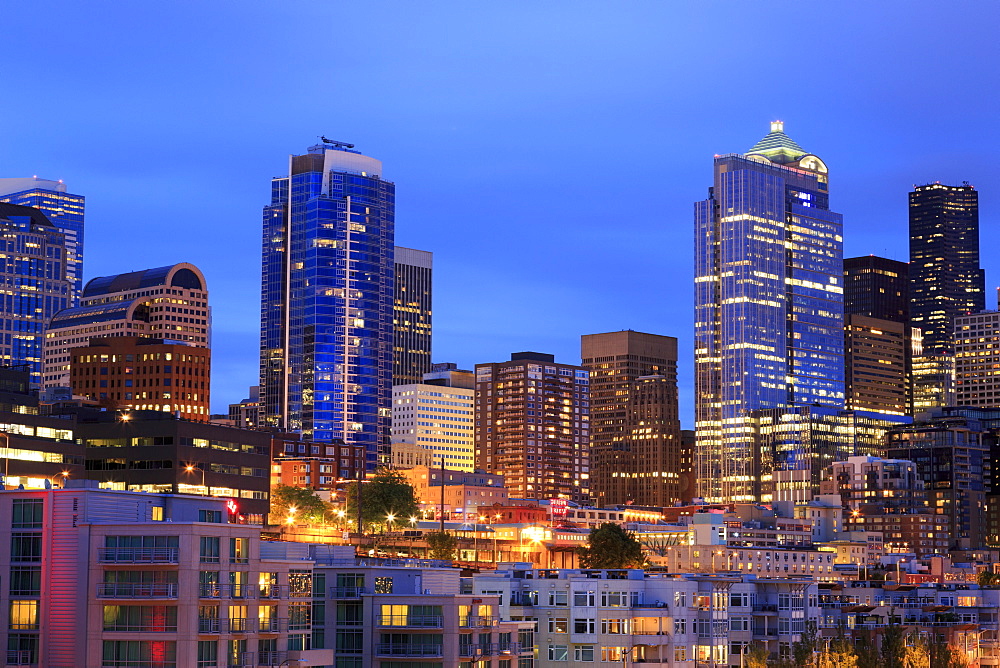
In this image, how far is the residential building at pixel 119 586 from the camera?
106688mm

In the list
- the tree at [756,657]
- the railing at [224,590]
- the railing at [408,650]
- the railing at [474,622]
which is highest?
the railing at [224,590]

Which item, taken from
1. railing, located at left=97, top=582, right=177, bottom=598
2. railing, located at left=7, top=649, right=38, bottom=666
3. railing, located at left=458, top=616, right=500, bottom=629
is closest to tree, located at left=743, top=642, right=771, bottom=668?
railing, located at left=458, top=616, right=500, bottom=629

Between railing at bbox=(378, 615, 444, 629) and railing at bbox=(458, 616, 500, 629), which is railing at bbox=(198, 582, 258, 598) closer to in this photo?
railing at bbox=(378, 615, 444, 629)

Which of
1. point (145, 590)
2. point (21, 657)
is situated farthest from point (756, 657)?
point (21, 657)

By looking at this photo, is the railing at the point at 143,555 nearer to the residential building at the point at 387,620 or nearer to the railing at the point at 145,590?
the railing at the point at 145,590

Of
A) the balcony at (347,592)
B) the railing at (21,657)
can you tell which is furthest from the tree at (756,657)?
the railing at (21,657)

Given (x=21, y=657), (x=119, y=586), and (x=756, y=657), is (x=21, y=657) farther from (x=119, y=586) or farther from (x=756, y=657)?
(x=756, y=657)

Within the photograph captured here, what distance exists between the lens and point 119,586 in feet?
351

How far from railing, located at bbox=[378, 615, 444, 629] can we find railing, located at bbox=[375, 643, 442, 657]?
158cm

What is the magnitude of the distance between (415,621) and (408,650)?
7.80 feet

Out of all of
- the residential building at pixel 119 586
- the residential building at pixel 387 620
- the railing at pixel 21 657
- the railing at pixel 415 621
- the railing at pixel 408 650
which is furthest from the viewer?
the railing at pixel 415 621

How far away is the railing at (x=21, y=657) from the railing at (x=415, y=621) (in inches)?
1213

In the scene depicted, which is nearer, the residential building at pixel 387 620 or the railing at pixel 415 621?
the residential building at pixel 387 620

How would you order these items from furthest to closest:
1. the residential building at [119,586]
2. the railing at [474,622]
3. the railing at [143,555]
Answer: the railing at [474,622] < the railing at [143,555] < the residential building at [119,586]
